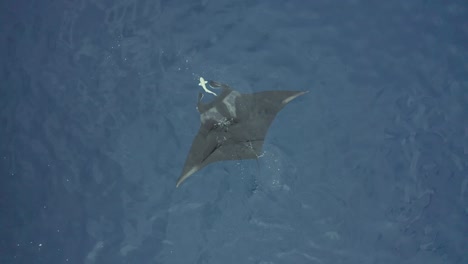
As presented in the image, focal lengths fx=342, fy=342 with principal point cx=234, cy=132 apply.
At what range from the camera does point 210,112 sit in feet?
20.6

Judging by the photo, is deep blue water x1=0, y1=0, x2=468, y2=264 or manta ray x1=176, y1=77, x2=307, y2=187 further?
deep blue water x1=0, y1=0, x2=468, y2=264

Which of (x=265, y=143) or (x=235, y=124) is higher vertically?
(x=235, y=124)

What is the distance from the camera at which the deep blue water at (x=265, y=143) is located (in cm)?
707

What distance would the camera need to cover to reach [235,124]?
245 inches

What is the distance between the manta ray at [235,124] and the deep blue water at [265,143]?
103cm

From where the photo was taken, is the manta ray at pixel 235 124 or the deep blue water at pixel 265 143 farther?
the deep blue water at pixel 265 143

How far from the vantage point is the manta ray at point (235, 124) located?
240 inches

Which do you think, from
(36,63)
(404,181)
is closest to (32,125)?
(36,63)

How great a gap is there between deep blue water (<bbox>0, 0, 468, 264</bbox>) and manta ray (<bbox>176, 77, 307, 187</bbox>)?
103 centimetres

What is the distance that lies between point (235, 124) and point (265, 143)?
1.24m

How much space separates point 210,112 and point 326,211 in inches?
126

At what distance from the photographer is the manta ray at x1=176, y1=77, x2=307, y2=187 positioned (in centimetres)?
610

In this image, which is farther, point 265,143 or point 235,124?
point 265,143

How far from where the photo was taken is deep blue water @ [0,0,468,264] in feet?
23.2
